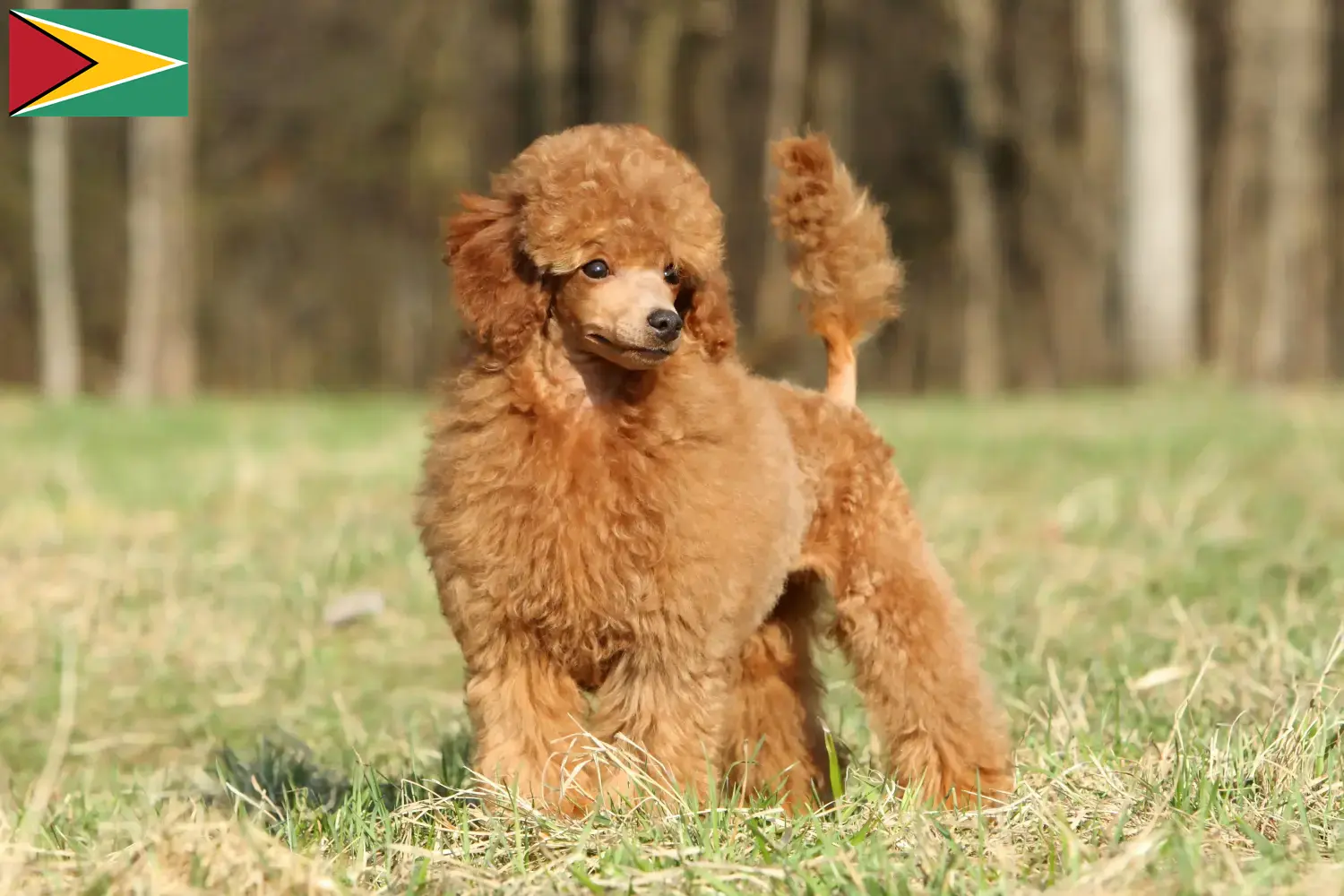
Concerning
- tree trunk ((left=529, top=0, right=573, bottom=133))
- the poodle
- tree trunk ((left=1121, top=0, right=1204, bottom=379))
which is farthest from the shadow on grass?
tree trunk ((left=529, top=0, right=573, bottom=133))

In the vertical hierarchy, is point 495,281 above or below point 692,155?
below

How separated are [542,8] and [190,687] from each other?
1669cm

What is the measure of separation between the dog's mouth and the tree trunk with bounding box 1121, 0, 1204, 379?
36.7ft

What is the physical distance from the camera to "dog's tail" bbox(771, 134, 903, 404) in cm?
374

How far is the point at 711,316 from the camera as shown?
322 centimetres

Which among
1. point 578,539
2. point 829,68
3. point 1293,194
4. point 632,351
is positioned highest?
point 829,68

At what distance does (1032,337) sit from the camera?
27938 millimetres

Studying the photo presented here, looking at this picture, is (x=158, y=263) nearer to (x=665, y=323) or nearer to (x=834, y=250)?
(x=834, y=250)

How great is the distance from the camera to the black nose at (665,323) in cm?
291

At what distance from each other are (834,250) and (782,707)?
1.15m

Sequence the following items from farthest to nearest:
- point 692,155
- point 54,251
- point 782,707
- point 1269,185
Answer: point 692,155 → point 54,251 → point 1269,185 → point 782,707

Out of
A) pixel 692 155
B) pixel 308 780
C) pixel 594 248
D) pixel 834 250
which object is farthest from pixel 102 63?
pixel 692 155

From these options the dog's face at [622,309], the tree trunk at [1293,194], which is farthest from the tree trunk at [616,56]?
the dog's face at [622,309]

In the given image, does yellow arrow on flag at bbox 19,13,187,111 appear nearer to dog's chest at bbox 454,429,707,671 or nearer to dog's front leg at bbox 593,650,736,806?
dog's chest at bbox 454,429,707,671
